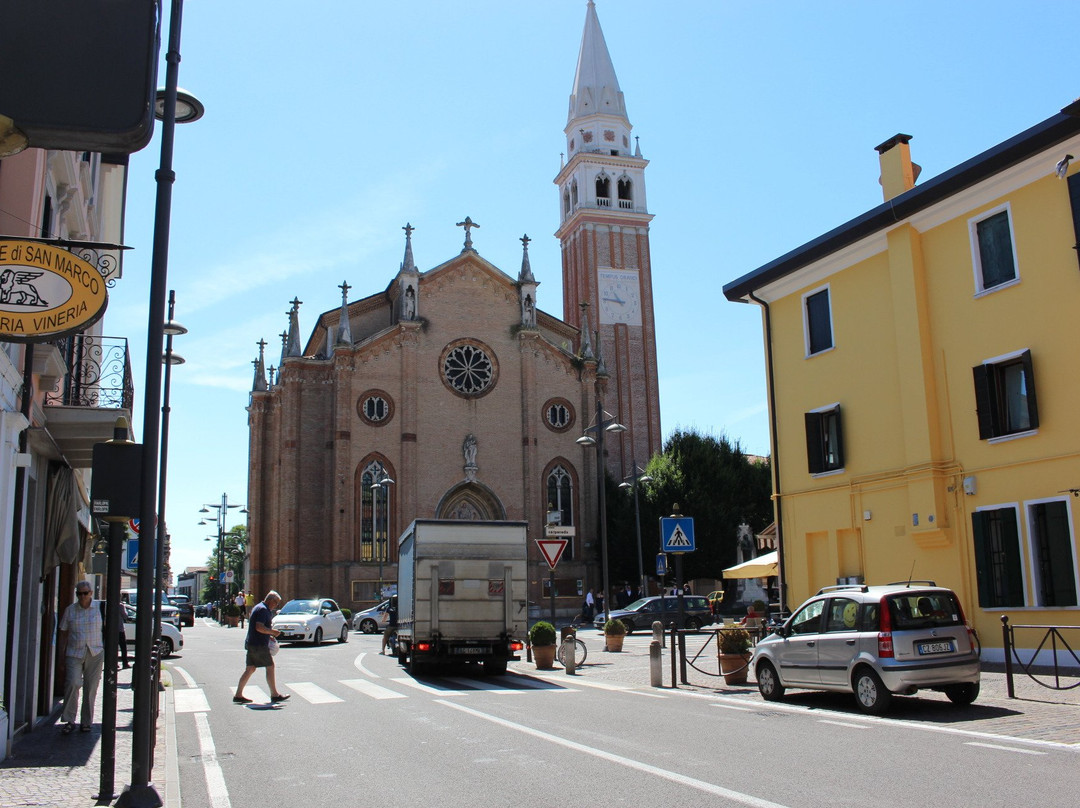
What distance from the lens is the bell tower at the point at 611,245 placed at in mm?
56562

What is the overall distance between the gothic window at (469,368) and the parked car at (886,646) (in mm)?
34174

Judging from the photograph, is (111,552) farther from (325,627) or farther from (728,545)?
(728,545)

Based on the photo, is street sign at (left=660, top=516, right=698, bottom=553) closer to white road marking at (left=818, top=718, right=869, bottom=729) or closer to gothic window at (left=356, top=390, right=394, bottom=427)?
white road marking at (left=818, top=718, right=869, bottom=729)

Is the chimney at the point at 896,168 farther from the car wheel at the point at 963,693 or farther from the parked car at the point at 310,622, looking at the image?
the parked car at the point at 310,622

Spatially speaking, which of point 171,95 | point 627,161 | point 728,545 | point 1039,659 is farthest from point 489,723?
point 627,161

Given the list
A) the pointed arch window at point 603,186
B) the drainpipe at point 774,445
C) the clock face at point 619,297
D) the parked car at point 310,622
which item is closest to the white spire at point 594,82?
the pointed arch window at point 603,186

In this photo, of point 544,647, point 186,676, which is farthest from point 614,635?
point 186,676

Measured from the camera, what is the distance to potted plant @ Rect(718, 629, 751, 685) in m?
15.2

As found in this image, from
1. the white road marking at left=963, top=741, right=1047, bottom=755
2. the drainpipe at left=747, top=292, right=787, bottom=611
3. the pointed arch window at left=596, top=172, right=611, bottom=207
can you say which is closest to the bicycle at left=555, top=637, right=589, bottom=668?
the drainpipe at left=747, top=292, right=787, bottom=611

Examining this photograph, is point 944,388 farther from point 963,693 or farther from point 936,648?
point 936,648

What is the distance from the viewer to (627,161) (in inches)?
2495

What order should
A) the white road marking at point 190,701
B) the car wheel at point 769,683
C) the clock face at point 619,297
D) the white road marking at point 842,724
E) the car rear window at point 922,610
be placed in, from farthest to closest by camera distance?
the clock face at point 619,297 → the white road marking at point 190,701 → the car wheel at point 769,683 → the car rear window at point 922,610 → the white road marking at point 842,724

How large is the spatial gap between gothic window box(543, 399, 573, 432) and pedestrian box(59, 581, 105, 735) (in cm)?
→ 3658

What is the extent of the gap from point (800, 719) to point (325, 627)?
2166cm
